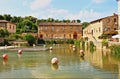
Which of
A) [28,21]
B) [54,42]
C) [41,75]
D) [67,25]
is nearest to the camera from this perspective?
[41,75]

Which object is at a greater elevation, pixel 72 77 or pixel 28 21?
pixel 28 21

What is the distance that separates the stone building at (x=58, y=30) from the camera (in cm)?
10406

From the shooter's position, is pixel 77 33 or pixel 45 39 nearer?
pixel 45 39

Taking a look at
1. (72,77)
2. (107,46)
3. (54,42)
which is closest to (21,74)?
(72,77)

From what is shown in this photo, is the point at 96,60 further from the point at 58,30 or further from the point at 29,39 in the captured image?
the point at 58,30

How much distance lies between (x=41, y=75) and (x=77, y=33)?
8471 cm

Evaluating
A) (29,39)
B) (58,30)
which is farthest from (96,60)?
(58,30)

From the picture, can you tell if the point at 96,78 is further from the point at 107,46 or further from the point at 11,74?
the point at 107,46

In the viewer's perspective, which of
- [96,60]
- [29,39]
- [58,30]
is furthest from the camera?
[58,30]

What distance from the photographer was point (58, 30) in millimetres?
105000

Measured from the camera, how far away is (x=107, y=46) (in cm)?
5144

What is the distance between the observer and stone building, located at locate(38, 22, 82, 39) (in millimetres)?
104062

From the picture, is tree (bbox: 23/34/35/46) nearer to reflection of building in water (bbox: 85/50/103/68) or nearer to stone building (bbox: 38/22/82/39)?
stone building (bbox: 38/22/82/39)

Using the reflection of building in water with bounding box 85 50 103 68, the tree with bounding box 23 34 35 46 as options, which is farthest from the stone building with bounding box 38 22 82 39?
the reflection of building in water with bounding box 85 50 103 68
